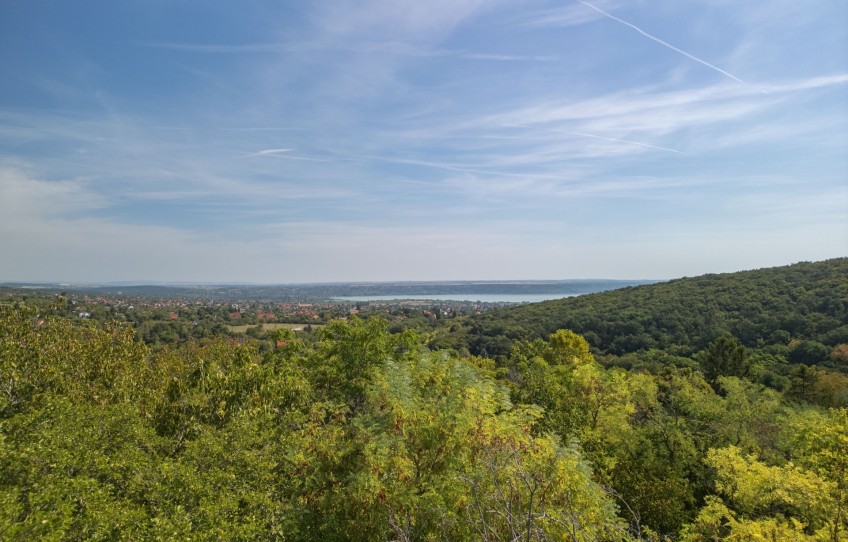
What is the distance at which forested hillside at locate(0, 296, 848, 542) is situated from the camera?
8.15 m

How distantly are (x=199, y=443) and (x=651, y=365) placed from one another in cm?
6127

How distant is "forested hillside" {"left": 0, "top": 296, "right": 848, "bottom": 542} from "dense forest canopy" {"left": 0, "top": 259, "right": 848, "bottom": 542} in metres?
0.07

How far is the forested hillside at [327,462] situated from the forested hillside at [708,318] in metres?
48.4

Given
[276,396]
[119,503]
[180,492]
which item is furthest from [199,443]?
[276,396]

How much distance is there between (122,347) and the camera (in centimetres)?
1695

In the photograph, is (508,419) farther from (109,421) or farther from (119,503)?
(109,421)

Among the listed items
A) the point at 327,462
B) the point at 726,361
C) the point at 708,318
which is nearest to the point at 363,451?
the point at 327,462

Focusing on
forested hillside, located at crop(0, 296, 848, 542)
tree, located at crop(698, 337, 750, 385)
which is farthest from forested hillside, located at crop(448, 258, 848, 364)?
forested hillside, located at crop(0, 296, 848, 542)

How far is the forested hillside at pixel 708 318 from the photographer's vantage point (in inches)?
2311

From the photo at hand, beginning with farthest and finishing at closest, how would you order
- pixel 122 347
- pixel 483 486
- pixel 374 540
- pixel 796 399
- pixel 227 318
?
1. pixel 227 318
2. pixel 796 399
3. pixel 122 347
4. pixel 374 540
5. pixel 483 486

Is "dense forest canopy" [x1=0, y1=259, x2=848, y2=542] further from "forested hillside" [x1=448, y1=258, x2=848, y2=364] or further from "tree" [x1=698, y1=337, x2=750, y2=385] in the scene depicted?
"forested hillside" [x1=448, y1=258, x2=848, y2=364]

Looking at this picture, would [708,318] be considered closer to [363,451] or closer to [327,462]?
[363,451]

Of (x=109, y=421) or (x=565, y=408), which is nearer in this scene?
(x=109, y=421)

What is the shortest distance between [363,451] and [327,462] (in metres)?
1.31
